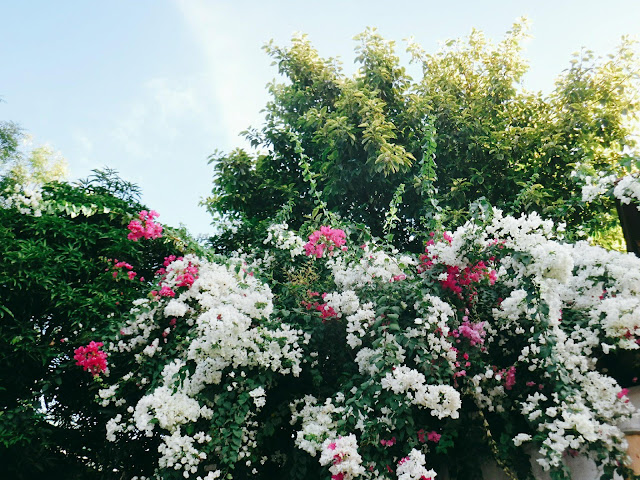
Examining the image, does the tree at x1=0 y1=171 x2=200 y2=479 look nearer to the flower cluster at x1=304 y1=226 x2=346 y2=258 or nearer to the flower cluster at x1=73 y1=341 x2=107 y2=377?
the flower cluster at x1=73 y1=341 x2=107 y2=377

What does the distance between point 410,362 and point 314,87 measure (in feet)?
20.7

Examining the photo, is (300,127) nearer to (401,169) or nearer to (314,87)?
(314,87)

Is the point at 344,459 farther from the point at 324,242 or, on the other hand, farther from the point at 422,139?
the point at 422,139

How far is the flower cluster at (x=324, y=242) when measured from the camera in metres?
4.79

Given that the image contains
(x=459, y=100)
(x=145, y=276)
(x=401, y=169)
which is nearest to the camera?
(x=145, y=276)

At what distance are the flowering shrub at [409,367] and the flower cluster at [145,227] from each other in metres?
1.28

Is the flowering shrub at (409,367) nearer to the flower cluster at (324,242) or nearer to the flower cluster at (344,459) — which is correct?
the flower cluster at (344,459)

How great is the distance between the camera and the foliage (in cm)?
747

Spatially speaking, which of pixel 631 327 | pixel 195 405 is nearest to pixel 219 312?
pixel 195 405

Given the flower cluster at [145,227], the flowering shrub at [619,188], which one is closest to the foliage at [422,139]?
the flower cluster at [145,227]

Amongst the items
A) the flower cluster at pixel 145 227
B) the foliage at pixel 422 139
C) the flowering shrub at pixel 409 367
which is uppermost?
the foliage at pixel 422 139

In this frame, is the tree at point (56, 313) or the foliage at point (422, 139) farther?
the foliage at point (422, 139)

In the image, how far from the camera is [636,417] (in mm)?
3029

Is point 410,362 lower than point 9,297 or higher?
lower
